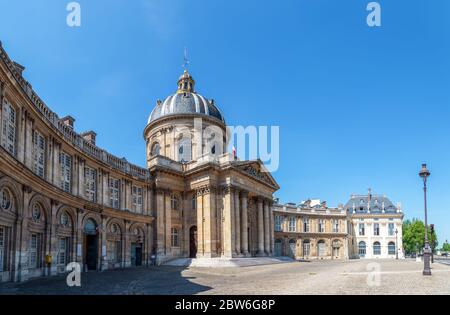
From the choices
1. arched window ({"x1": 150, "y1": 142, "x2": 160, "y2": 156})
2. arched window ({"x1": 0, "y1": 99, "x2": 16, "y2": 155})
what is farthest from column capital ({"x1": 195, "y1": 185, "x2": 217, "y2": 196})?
arched window ({"x1": 0, "y1": 99, "x2": 16, "y2": 155})

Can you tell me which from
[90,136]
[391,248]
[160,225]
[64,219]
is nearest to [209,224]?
[160,225]

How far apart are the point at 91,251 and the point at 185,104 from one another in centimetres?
2472

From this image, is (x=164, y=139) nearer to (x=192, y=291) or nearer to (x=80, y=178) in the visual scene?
(x=80, y=178)

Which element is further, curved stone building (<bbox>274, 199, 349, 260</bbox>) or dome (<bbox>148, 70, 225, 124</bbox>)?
curved stone building (<bbox>274, 199, 349, 260</bbox>)

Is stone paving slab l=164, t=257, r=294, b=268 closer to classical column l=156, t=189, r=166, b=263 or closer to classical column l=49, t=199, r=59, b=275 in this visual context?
classical column l=156, t=189, r=166, b=263

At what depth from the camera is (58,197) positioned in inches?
981

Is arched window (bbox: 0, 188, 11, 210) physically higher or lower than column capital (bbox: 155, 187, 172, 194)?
lower

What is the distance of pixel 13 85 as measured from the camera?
1856 centimetres

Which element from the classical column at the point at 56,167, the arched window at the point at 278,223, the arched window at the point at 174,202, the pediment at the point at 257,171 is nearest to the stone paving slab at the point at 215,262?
the arched window at the point at 174,202

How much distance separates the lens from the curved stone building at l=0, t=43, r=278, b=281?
64.1 feet

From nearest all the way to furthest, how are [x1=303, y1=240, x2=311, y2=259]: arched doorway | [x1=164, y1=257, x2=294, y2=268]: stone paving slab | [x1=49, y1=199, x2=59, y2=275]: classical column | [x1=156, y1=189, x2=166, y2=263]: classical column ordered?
[x1=49, y1=199, x2=59, y2=275]: classical column
[x1=164, y1=257, x2=294, y2=268]: stone paving slab
[x1=156, y1=189, x2=166, y2=263]: classical column
[x1=303, y1=240, x2=311, y2=259]: arched doorway

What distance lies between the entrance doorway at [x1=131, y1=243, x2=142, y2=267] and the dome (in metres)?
18.9
